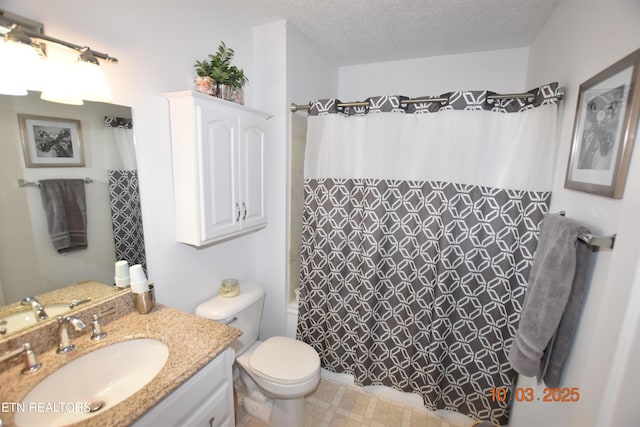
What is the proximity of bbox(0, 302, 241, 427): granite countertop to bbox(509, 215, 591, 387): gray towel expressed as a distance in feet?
3.86

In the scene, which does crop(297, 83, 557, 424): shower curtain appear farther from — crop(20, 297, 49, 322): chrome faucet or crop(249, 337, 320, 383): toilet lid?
crop(20, 297, 49, 322): chrome faucet

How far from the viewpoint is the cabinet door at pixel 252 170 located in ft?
5.24

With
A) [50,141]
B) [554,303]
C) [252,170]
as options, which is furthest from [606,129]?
[50,141]

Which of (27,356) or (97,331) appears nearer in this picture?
(27,356)

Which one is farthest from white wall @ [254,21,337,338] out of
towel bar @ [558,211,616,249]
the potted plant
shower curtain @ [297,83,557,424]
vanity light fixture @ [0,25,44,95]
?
Answer: towel bar @ [558,211,616,249]

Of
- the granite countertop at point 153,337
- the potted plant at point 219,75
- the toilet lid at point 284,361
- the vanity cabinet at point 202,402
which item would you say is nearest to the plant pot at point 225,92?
the potted plant at point 219,75

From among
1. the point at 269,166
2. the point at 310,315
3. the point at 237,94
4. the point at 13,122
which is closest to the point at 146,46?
the point at 237,94

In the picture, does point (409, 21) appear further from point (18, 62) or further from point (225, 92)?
point (18, 62)

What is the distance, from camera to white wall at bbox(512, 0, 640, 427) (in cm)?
71

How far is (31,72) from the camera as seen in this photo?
92 centimetres

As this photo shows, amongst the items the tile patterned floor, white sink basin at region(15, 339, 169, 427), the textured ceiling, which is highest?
the textured ceiling

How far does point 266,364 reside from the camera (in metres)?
1.55

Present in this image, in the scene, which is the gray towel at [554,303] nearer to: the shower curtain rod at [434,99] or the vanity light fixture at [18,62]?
the shower curtain rod at [434,99]

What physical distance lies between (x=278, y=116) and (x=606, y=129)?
1.59 metres
